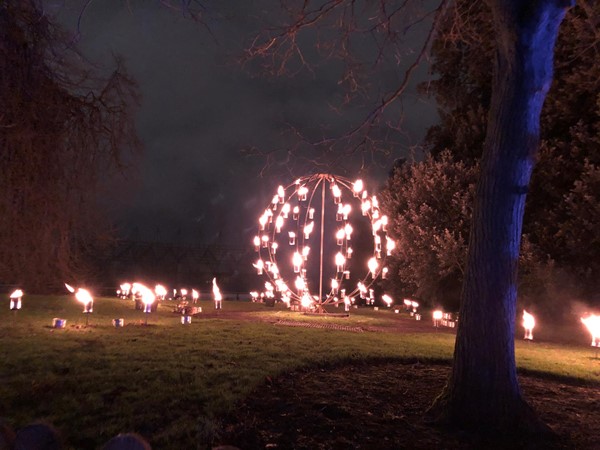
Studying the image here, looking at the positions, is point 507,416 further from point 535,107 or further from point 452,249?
point 452,249

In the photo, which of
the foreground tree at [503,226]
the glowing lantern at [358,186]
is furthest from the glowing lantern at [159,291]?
the foreground tree at [503,226]

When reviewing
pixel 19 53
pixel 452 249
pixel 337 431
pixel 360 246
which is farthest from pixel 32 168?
pixel 360 246

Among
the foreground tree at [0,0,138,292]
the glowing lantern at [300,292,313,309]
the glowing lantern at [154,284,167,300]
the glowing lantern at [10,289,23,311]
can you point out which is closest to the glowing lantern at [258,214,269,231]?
the glowing lantern at [300,292,313,309]

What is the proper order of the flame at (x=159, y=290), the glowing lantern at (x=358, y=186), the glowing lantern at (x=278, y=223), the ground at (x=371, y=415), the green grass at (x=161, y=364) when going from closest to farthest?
the ground at (x=371, y=415) → the green grass at (x=161, y=364) → the glowing lantern at (x=358, y=186) → the glowing lantern at (x=278, y=223) → the flame at (x=159, y=290)

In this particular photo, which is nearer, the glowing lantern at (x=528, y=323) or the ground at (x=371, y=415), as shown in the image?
the ground at (x=371, y=415)

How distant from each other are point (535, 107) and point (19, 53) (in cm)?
580

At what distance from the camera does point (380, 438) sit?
4.53 meters

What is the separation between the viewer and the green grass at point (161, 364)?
4879 millimetres

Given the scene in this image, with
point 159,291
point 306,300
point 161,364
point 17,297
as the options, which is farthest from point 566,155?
point 159,291

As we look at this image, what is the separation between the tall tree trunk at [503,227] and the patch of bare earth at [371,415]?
43 cm

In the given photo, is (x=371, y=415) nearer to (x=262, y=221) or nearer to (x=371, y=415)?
(x=371, y=415)

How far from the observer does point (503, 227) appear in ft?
16.8

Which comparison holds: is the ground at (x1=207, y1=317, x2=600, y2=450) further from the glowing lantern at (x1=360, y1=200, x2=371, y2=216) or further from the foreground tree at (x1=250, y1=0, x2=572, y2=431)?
the glowing lantern at (x1=360, y1=200, x2=371, y2=216)

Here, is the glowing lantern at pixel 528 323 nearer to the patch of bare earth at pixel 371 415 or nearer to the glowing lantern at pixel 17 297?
the patch of bare earth at pixel 371 415
